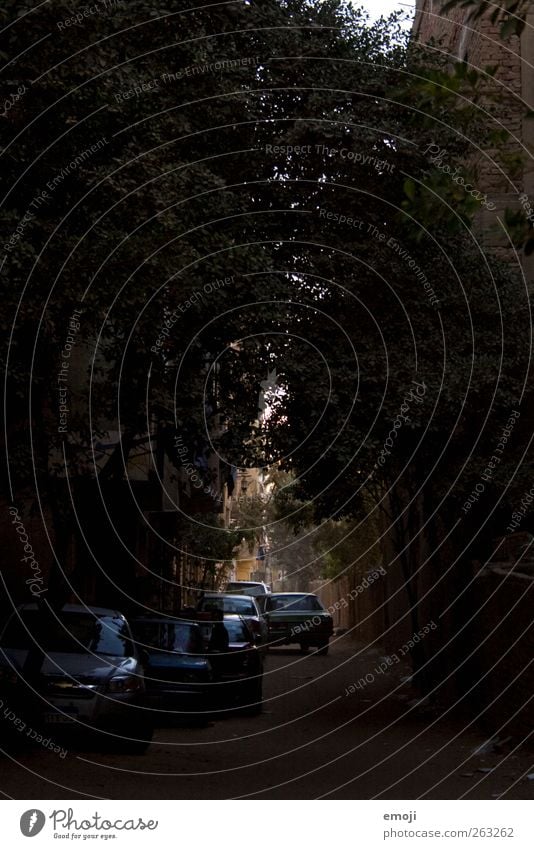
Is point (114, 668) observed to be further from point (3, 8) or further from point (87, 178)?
point (3, 8)

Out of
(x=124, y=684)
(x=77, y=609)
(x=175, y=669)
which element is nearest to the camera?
(x=124, y=684)

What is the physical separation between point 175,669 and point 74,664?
484cm

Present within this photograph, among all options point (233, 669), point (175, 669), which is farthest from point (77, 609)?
point (233, 669)

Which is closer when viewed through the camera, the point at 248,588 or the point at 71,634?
the point at 71,634

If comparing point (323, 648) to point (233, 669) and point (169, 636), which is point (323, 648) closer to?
point (233, 669)

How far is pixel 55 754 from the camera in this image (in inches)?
515

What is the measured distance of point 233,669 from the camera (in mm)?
21641

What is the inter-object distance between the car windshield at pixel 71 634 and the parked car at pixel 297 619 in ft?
74.7

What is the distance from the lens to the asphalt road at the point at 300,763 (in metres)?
11.1

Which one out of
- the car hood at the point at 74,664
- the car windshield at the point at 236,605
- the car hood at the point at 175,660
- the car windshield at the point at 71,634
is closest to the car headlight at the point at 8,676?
the car hood at the point at 74,664
